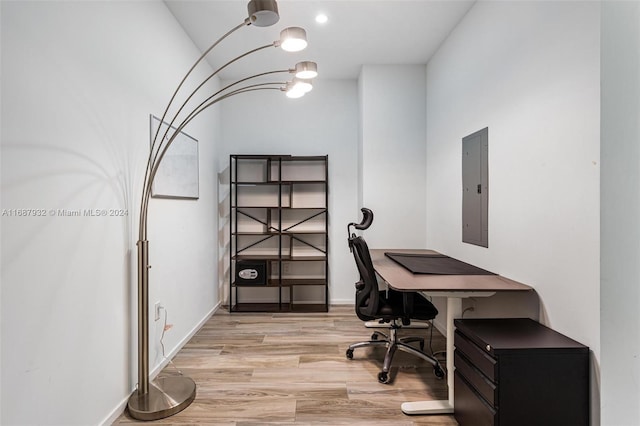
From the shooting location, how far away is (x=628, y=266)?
1.73 feet

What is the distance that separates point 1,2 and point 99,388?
1.81 m

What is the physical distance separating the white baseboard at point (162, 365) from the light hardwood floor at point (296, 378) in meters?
0.04

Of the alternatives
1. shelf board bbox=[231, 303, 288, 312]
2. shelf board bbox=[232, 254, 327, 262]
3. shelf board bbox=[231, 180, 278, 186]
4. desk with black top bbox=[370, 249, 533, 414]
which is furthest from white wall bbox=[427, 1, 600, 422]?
shelf board bbox=[231, 303, 288, 312]

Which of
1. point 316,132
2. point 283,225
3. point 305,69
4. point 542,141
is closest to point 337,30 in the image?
point 305,69

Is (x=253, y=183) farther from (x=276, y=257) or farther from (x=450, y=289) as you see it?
(x=450, y=289)

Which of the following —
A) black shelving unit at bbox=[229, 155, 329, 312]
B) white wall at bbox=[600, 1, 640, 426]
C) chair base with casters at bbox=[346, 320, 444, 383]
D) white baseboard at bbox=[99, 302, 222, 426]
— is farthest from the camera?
black shelving unit at bbox=[229, 155, 329, 312]

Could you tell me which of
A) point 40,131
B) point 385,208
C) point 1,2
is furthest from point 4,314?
point 385,208

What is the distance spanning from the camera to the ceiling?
8.46ft

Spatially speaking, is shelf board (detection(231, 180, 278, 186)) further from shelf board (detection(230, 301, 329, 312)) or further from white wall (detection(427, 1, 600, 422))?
white wall (detection(427, 1, 600, 422))

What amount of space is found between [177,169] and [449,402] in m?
2.62

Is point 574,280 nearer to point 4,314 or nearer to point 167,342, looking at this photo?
point 4,314

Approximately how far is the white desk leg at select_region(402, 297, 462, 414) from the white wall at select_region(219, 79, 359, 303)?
2155 millimetres

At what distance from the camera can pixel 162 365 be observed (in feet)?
8.05

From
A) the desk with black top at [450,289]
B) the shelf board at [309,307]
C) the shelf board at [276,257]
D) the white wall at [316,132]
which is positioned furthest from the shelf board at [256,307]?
the desk with black top at [450,289]
